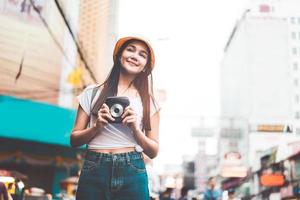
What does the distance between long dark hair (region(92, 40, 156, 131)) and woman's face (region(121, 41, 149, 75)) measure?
2 centimetres

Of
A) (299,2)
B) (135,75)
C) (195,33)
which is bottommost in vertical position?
(135,75)

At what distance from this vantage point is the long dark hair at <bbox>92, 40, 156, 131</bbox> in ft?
5.09

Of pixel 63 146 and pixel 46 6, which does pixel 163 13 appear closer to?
pixel 46 6

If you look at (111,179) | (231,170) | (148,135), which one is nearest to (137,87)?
(148,135)

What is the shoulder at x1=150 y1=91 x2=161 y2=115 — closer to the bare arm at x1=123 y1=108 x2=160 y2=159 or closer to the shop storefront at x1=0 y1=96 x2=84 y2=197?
the bare arm at x1=123 y1=108 x2=160 y2=159

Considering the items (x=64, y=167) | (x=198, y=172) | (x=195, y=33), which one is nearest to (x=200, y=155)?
(x=198, y=172)

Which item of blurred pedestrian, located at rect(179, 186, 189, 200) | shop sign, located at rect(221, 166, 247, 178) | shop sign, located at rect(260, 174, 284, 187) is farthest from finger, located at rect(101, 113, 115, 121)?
shop sign, located at rect(260, 174, 284, 187)

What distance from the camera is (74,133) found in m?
1.53

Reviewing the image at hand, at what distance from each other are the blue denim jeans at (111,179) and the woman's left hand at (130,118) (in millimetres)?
100

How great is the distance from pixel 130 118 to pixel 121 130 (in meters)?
0.08

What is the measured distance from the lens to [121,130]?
1.52 m

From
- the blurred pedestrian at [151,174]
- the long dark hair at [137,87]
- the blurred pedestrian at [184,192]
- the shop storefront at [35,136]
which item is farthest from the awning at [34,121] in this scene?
the long dark hair at [137,87]

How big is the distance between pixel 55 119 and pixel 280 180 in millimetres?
10692

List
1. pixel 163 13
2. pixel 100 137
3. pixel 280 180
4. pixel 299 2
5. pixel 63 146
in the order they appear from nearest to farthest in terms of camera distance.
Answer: pixel 100 137
pixel 163 13
pixel 299 2
pixel 63 146
pixel 280 180
